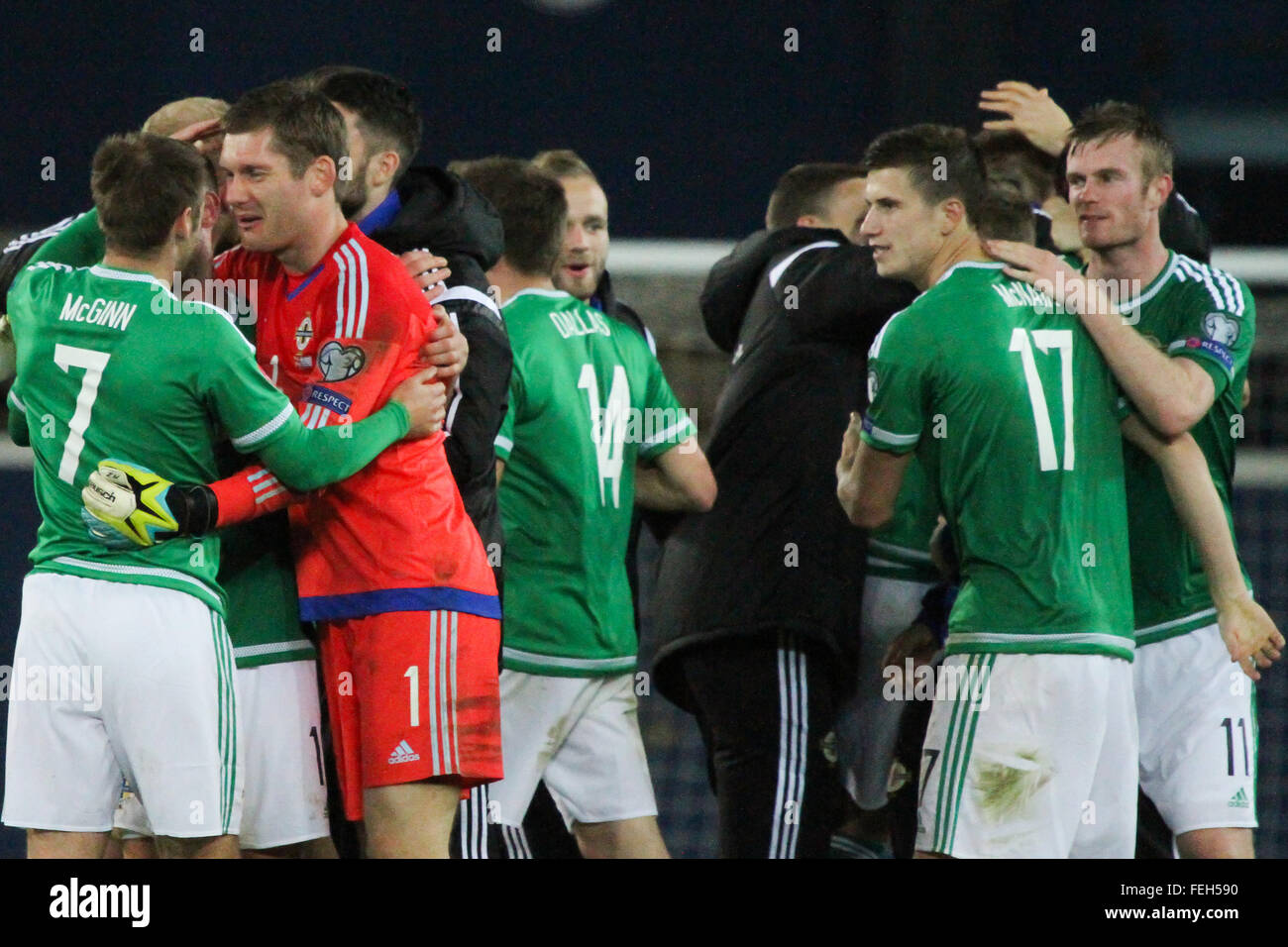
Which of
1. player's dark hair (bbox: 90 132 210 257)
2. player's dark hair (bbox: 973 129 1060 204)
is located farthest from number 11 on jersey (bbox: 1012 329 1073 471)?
player's dark hair (bbox: 90 132 210 257)

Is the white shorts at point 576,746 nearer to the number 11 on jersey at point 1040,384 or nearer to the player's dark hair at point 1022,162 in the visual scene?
the number 11 on jersey at point 1040,384

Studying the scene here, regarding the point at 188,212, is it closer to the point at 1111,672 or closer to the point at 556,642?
the point at 556,642

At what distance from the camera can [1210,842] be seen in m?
3.92

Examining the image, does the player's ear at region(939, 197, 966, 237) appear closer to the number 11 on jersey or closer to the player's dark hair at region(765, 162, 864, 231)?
the number 11 on jersey

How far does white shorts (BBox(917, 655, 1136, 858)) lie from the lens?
3592 mm

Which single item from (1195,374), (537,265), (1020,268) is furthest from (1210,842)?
(537,265)

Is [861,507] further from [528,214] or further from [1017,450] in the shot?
[528,214]

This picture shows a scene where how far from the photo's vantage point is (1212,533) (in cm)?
384

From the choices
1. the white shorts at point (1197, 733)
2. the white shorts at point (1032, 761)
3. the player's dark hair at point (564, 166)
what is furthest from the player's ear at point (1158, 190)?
the player's dark hair at point (564, 166)

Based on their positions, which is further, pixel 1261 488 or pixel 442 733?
pixel 1261 488

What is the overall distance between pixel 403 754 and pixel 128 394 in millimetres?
842

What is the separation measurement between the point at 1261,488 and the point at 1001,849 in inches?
214

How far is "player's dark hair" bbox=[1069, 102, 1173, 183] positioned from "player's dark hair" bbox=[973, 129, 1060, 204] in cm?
70

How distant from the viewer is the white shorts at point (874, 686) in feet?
14.5
